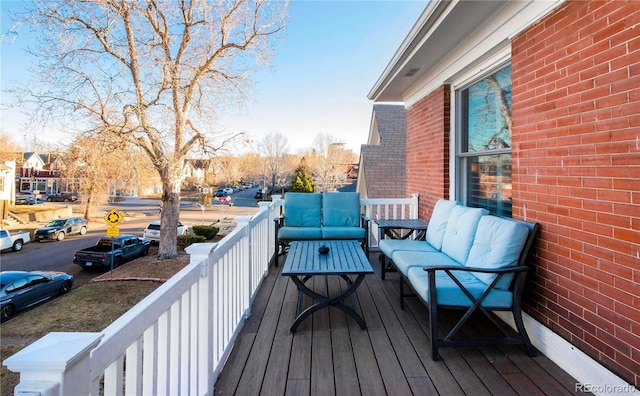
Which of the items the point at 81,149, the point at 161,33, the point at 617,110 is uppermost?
the point at 161,33

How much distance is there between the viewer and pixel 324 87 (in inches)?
552

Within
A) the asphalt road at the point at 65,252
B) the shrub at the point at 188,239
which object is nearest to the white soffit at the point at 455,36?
the shrub at the point at 188,239

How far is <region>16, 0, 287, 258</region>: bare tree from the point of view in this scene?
1012 cm

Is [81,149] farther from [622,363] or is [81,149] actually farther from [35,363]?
[622,363]

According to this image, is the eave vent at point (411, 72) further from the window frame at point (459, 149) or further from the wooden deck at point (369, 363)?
the wooden deck at point (369, 363)

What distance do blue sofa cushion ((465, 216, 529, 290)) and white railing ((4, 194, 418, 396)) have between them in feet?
6.65

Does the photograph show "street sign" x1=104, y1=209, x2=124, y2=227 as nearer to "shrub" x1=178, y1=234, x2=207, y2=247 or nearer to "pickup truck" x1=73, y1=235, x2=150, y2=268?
"pickup truck" x1=73, y1=235, x2=150, y2=268

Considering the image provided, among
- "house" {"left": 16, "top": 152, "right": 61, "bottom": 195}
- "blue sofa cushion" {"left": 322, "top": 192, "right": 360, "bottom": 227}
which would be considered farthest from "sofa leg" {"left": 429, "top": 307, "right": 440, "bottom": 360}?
"house" {"left": 16, "top": 152, "right": 61, "bottom": 195}

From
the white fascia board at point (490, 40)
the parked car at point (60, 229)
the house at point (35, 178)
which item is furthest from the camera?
the house at point (35, 178)

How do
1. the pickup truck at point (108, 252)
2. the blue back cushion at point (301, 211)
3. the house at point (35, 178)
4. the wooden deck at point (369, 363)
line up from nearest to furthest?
the wooden deck at point (369, 363), the blue back cushion at point (301, 211), the pickup truck at point (108, 252), the house at point (35, 178)

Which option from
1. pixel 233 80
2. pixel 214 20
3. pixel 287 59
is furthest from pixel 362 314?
pixel 214 20

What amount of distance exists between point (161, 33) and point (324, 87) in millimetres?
Answer: 6648

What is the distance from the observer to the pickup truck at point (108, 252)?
1429 centimetres

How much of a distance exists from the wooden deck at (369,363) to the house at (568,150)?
39 cm
